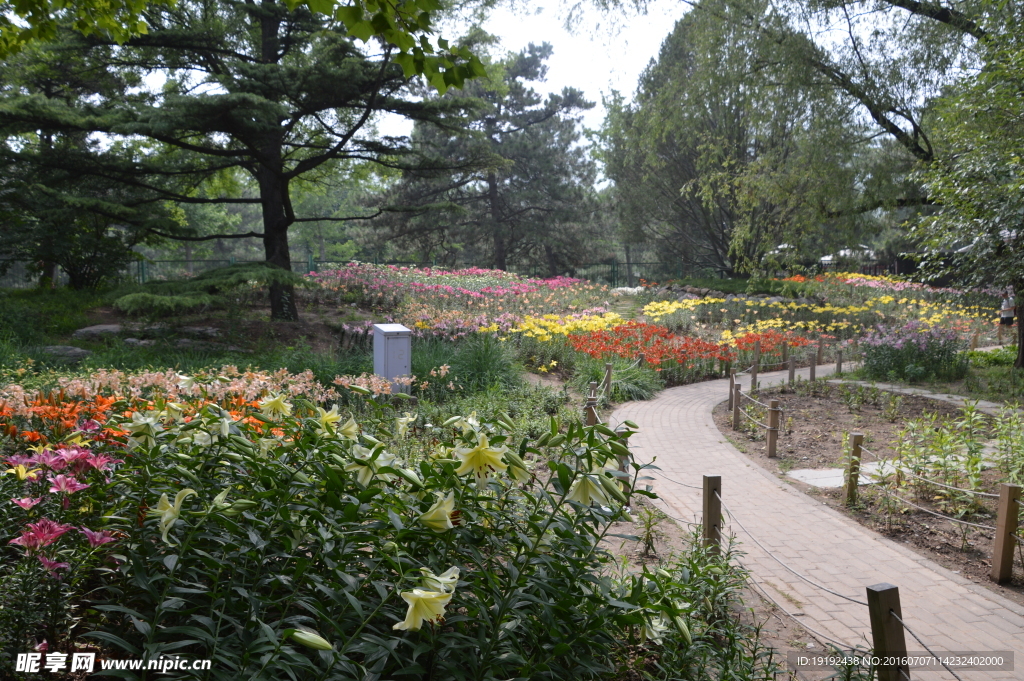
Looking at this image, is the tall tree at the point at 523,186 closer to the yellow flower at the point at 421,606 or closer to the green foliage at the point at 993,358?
the green foliage at the point at 993,358

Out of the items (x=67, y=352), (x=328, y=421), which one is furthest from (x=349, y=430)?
(x=67, y=352)

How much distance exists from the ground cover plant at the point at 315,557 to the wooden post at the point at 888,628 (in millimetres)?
469

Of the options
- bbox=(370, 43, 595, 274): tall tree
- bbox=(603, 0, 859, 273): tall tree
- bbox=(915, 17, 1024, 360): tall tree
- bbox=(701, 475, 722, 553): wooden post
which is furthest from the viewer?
bbox=(370, 43, 595, 274): tall tree

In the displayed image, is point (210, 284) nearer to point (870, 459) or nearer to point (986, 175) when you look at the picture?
point (870, 459)

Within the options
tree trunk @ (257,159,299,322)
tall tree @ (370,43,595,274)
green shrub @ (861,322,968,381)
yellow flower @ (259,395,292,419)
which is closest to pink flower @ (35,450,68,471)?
yellow flower @ (259,395,292,419)

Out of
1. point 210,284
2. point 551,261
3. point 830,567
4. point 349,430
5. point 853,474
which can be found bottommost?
point 830,567

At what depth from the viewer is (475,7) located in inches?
461

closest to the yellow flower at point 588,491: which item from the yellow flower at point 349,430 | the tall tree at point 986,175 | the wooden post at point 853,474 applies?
the yellow flower at point 349,430

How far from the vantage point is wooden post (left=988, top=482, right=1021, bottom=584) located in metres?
3.68

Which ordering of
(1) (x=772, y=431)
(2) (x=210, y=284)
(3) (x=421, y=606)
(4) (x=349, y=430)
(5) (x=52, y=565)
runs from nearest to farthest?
(3) (x=421, y=606) < (5) (x=52, y=565) < (4) (x=349, y=430) < (1) (x=772, y=431) < (2) (x=210, y=284)

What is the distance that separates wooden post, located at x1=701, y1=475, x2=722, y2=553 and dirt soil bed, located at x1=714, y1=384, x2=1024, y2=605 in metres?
1.91

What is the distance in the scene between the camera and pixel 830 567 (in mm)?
3904

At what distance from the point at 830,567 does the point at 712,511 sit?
4.06 feet

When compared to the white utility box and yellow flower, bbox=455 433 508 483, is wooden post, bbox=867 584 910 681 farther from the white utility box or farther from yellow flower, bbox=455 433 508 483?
the white utility box
